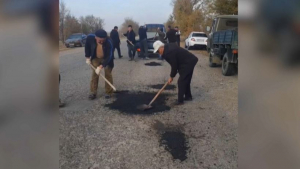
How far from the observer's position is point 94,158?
3.56 m

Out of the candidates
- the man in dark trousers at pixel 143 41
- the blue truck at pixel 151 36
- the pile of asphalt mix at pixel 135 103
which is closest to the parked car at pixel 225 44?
the pile of asphalt mix at pixel 135 103

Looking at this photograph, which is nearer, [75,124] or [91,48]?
[75,124]

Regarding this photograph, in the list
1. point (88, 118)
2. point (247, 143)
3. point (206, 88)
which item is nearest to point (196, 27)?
point (206, 88)

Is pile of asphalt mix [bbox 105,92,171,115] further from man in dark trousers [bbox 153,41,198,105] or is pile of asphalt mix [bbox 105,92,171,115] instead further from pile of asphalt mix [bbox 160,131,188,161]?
pile of asphalt mix [bbox 160,131,188,161]

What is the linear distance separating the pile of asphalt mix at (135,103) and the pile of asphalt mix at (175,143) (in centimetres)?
112

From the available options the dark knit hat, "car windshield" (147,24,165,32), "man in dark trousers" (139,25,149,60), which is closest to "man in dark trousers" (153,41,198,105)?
the dark knit hat

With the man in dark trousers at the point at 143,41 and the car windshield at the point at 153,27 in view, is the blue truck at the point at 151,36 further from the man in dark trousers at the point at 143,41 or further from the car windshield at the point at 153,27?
the man in dark trousers at the point at 143,41

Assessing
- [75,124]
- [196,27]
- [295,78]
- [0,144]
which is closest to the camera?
[295,78]

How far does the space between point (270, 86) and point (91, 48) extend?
5328 mm

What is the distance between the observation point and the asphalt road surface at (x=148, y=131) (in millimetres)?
3486

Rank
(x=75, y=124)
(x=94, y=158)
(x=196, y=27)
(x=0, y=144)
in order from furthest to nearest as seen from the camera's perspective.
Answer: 1. (x=196, y=27)
2. (x=75, y=124)
3. (x=94, y=158)
4. (x=0, y=144)

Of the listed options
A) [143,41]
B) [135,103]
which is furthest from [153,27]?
[135,103]

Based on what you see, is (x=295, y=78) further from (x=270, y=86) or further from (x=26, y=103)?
(x=26, y=103)

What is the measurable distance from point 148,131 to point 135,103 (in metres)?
1.57
